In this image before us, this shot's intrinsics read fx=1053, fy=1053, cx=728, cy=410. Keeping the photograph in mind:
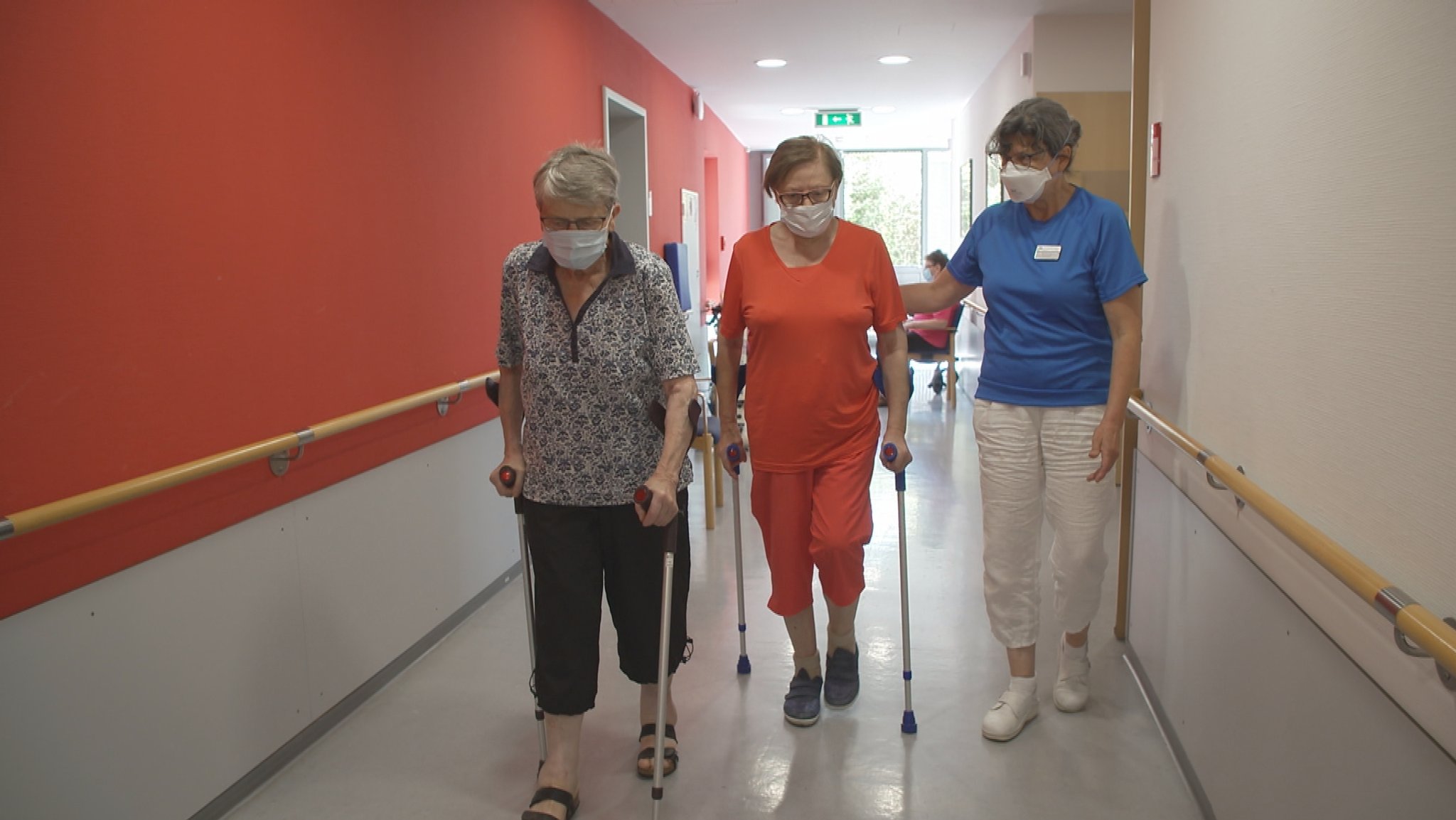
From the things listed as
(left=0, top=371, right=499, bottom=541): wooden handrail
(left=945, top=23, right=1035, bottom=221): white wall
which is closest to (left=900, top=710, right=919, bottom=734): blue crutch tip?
(left=0, top=371, right=499, bottom=541): wooden handrail

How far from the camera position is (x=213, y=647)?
2.37m

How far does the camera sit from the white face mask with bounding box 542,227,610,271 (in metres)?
2.12

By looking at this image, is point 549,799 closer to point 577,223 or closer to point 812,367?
point 812,367

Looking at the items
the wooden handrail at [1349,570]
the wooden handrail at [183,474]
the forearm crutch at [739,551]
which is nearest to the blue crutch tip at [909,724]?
the forearm crutch at [739,551]

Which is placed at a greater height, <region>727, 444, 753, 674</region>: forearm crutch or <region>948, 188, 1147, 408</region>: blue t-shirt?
<region>948, 188, 1147, 408</region>: blue t-shirt

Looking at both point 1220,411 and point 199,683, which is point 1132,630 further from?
point 199,683

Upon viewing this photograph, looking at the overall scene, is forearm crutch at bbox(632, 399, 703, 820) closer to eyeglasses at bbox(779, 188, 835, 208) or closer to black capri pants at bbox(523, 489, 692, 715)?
black capri pants at bbox(523, 489, 692, 715)

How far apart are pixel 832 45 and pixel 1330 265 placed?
6.05 meters

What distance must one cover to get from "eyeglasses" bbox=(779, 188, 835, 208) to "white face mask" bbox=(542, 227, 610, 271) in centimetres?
53

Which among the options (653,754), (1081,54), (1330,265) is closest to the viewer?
(1330,265)

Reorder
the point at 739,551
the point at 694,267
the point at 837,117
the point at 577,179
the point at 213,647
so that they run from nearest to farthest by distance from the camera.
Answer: the point at 577,179
the point at 213,647
the point at 739,551
the point at 694,267
the point at 837,117

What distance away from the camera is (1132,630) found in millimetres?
3184

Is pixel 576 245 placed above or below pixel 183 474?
above

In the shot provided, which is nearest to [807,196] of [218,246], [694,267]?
[218,246]
